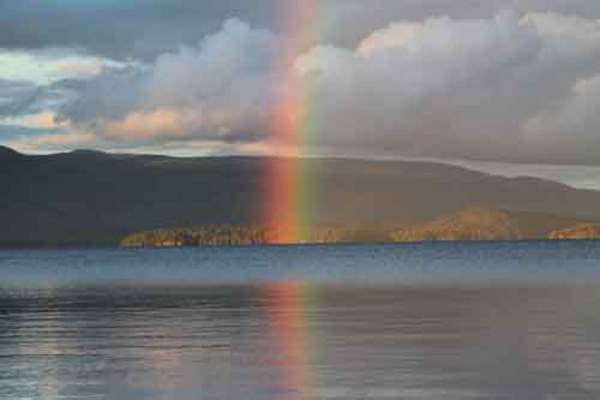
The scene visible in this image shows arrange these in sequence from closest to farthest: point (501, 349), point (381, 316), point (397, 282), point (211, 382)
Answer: point (211, 382) → point (501, 349) → point (381, 316) → point (397, 282)

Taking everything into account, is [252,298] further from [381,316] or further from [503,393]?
[503,393]

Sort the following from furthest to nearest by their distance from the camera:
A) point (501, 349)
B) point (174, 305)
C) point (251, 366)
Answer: point (174, 305)
point (501, 349)
point (251, 366)

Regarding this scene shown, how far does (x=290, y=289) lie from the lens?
85312 millimetres

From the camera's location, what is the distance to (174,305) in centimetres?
6469

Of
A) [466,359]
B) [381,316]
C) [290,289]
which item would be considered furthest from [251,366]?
[290,289]

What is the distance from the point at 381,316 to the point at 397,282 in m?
45.3

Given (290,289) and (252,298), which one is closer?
(252,298)

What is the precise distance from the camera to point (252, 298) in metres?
72.2

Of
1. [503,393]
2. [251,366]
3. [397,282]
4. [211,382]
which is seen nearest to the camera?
[503,393]

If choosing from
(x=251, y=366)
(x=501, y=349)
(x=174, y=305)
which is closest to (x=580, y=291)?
(x=174, y=305)

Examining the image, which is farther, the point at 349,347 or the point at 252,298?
the point at 252,298

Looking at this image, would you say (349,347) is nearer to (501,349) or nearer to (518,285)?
(501,349)

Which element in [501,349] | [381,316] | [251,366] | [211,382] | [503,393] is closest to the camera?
[503,393]

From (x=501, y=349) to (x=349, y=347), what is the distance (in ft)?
14.7
